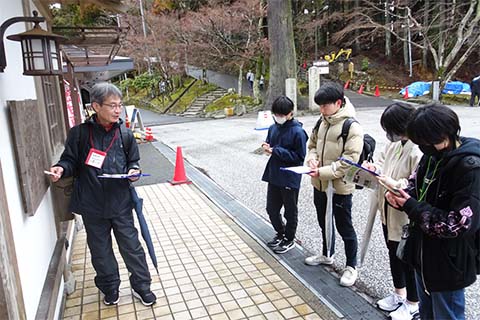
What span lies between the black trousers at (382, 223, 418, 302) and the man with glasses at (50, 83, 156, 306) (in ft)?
6.09

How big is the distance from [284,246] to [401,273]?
1.31 meters

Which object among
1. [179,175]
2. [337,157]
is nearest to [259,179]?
[179,175]

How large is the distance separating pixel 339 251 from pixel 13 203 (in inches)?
112

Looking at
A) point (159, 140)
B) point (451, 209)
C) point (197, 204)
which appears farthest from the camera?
point (159, 140)

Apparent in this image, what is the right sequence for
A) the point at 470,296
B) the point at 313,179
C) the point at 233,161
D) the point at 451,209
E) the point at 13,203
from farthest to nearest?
1. the point at 233,161
2. the point at 313,179
3. the point at 470,296
4. the point at 13,203
5. the point at 451,209

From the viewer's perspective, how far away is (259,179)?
22.0 ft

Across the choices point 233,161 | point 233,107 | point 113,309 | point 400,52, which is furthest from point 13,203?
point 400,52

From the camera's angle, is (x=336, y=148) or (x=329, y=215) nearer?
(x=336, y=148)

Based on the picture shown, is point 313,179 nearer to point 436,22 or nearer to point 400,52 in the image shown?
point 436,22

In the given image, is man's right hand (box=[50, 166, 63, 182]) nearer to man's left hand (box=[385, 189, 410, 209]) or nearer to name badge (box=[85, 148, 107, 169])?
name badge (box=[85, 148, 107, 169])

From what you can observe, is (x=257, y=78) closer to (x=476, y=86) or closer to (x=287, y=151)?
(x=476, y=86)

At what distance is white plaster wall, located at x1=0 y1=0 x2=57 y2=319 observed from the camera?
6.75 feet

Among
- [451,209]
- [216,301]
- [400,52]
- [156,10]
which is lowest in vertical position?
[216,301]

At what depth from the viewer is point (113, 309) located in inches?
116
